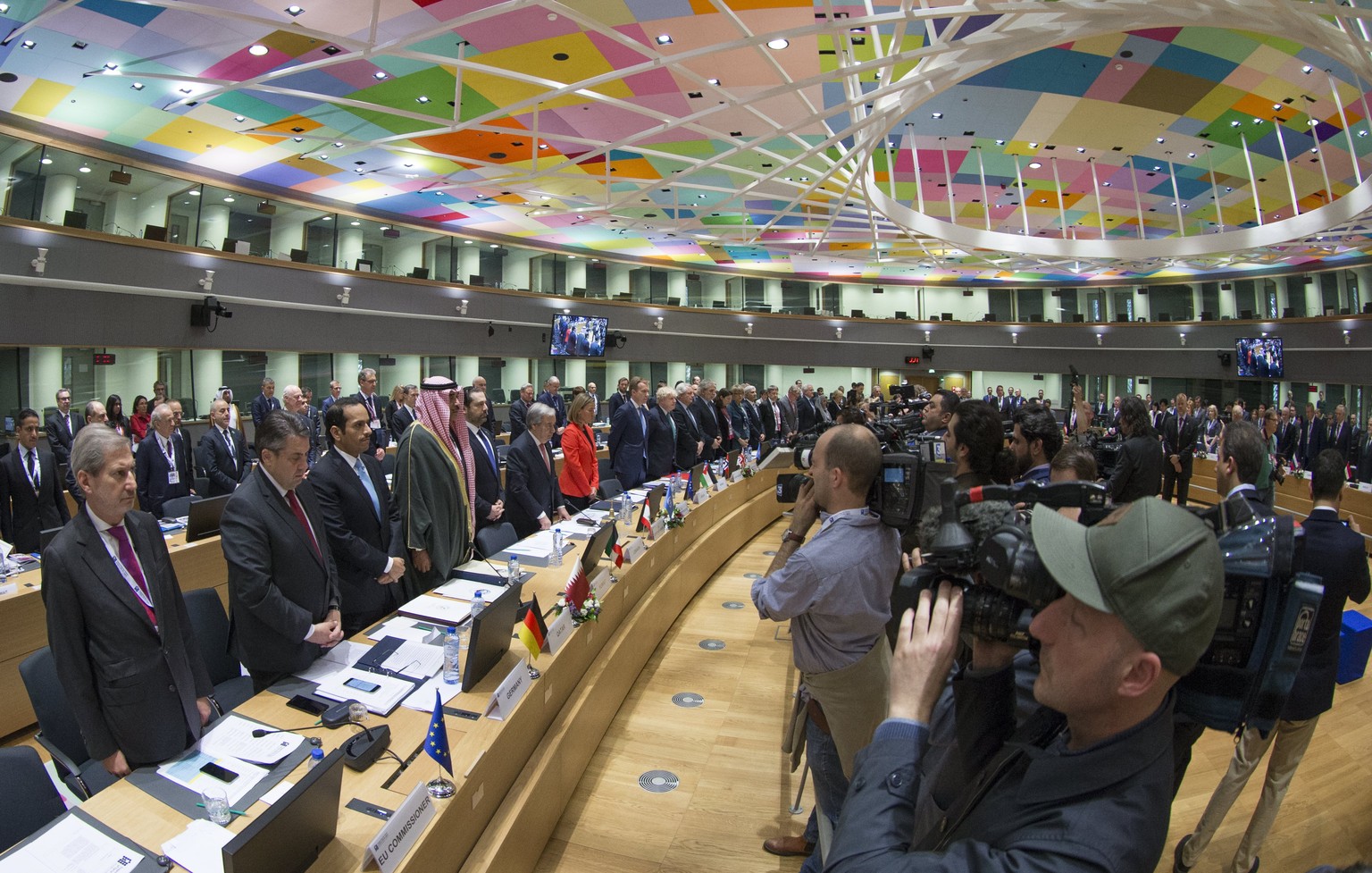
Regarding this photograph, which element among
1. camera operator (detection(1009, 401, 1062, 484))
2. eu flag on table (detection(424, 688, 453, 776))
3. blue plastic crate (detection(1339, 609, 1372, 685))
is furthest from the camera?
blue plastic crate (detection(1339, 609, 1372, 685))

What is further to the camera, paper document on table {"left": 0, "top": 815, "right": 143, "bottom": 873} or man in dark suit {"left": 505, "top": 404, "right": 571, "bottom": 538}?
man in dark suit {"left": 505, "top": 404, "right": 571, "bottom": 538}

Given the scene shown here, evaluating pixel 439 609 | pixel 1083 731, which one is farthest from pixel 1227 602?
pixel 439 609

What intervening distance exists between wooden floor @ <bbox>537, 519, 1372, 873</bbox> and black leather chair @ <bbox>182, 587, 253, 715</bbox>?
1.60 metres

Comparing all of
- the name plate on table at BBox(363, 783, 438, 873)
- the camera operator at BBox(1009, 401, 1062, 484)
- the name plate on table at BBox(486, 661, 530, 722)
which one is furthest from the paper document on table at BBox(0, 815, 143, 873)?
the camera operator at BBox(1009, 401, 1062, 484)

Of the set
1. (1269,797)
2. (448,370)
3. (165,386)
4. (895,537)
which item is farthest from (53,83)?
(1269,797)

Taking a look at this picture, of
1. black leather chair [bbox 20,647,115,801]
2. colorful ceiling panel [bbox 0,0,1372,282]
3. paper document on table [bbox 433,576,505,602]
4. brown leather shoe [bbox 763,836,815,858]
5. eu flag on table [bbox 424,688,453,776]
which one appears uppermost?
colorful ceiling panel [bbox 0,0,1372,282]

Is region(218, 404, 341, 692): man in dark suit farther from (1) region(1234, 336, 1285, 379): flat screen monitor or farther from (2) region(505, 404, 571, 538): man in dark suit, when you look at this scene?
(1) region(1234, 336, 1285, 379): flat screen monitor

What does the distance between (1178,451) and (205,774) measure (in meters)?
12.9

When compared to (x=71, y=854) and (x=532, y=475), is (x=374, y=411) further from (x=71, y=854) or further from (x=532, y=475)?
(x=71, y=854)

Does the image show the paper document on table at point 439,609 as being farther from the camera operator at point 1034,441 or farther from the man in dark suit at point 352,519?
the camera operator at point 1034,441

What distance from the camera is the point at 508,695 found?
2.42m

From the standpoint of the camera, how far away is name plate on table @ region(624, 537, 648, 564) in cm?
445

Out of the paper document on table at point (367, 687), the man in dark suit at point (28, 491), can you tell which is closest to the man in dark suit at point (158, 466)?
the man in dark suit at point (28, 491)

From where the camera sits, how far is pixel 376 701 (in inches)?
93.5
